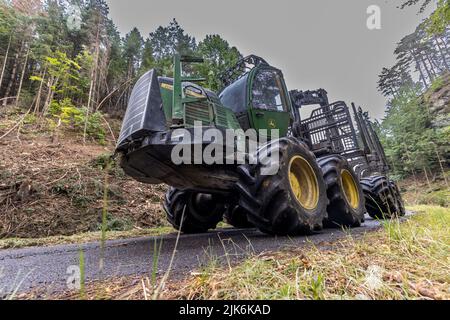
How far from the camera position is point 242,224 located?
5227 millimetres

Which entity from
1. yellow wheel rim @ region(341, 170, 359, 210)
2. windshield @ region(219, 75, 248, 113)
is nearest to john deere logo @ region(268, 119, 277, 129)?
windshield @ region(219, 75, 248, 113)

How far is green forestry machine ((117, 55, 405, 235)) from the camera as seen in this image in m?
2.55

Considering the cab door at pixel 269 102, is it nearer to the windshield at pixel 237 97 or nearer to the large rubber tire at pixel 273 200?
the windshield at pixel 237 97

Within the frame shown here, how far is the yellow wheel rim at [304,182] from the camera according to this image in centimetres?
324

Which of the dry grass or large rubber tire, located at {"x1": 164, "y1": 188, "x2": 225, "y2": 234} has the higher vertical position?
large rubber tire, located at {"x1": 164, "y1": 188, "x2": 225, "y2": 234}

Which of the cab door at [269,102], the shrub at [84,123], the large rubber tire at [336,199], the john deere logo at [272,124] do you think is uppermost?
the shrub at [84,123]

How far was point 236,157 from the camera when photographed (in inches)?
107

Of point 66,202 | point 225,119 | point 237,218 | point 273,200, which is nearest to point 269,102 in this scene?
point 225,119

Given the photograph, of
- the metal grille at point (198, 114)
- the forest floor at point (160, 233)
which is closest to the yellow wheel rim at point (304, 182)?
the forest floor at point (160, 233)

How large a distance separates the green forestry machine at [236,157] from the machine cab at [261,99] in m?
0.02

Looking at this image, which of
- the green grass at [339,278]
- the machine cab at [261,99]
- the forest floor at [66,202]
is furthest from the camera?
the forest floor at [66,202]

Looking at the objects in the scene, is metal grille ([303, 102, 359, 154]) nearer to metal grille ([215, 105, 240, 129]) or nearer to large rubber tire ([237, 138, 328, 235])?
→ metal grille ([215, 105, 240, 129])

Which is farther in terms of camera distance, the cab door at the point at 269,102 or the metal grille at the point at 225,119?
the cab door at the point at 269,102
